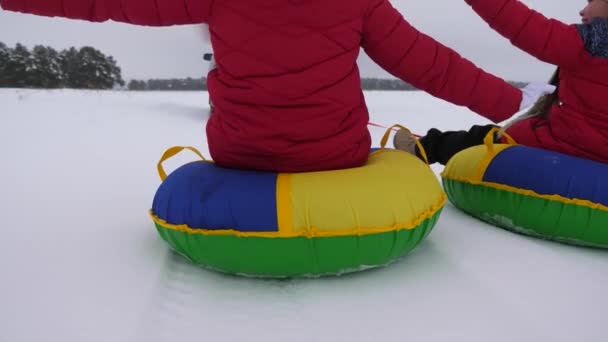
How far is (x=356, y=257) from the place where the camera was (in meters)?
1.26

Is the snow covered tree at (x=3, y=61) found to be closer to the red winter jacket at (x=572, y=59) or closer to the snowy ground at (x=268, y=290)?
the snowy ground at (x=268, y=290)

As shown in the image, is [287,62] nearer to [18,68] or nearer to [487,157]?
[487,157]

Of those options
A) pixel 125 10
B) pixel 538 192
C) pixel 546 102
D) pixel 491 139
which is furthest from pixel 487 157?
pixel 125 10

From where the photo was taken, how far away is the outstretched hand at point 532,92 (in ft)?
5.29

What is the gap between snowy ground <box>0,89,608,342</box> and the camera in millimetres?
1025

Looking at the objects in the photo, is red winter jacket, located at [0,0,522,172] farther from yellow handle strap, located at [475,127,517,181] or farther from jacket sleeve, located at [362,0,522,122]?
yellow handle strap, located at [475,127,517,181]

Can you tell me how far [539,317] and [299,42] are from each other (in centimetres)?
98

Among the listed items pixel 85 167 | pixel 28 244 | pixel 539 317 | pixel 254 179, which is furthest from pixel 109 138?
pixel 539 317

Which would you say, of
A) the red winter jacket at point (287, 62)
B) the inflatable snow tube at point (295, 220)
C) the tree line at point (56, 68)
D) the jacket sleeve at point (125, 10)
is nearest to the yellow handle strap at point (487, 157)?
the red winter jacket at point (287, 62)

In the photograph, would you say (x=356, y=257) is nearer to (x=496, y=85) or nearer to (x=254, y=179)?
(x=254, y=179)

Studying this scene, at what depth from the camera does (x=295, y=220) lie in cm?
122

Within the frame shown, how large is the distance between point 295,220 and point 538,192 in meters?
0.98

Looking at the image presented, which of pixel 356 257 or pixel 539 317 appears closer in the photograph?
pixel 539 317

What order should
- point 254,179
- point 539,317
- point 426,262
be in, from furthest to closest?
1. point 426,262
2. point 254,179
3. point 539,317
